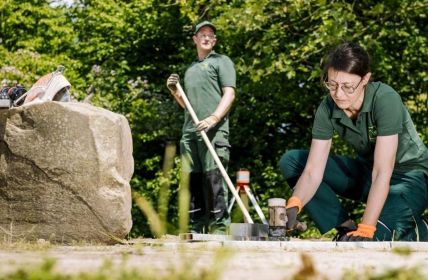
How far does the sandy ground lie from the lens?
9.36 ft

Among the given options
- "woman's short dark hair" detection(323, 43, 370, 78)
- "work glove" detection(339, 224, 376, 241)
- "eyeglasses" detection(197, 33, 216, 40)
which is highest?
"eyeglasses" detection(197, 33, 216, 40)

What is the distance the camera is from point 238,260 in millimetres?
3615

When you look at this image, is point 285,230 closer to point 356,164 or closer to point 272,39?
point 356,164

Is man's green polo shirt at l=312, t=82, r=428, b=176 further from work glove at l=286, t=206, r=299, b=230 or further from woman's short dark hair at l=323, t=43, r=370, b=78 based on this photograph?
work glove at l=286, t=206, r=299, b=230

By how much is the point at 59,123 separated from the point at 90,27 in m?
9.38

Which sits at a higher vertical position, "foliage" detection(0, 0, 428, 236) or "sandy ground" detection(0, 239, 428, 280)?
"foliage" detection(0, 0, 428, 236)

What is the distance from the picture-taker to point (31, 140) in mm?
5270

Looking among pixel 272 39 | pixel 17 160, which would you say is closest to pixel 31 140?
pixel 17 160

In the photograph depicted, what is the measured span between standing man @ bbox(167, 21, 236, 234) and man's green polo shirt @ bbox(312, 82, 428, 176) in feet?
5.34

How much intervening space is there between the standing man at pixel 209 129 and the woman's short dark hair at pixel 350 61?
183 centimetres

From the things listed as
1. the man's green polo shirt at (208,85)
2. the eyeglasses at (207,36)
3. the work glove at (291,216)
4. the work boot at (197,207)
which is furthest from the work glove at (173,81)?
the work glove at (291,216)

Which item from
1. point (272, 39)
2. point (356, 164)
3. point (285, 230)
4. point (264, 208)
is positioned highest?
point (272, 39)

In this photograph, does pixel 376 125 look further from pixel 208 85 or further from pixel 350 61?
pixel 208 85

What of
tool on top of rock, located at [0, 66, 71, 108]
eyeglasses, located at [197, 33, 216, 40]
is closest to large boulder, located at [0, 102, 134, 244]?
tool on top of rock, located at [0, 66, 71, 108]
